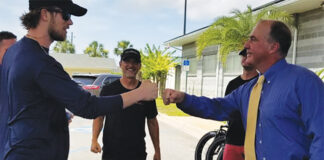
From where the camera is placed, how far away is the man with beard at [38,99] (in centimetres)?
171

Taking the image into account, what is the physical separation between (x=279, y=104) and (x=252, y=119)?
27 centimetres

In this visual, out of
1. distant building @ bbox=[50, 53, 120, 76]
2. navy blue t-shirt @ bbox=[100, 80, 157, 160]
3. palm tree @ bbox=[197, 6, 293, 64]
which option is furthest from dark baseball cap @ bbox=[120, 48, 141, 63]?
distant building @ bbox=[50, 53, 120, 76]

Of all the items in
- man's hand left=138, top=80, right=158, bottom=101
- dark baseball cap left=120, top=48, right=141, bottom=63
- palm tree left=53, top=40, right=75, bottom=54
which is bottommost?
man's hand left=138, top=80, right=158, bottom=101

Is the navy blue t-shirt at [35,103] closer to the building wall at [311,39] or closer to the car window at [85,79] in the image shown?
the building wall at [311,39]

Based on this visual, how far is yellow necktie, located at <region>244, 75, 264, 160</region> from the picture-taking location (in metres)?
2.14

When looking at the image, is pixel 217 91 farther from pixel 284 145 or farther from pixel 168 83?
pixel 284 145

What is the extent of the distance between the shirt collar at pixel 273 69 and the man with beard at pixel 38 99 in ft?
3.45

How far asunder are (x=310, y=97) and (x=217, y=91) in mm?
16347

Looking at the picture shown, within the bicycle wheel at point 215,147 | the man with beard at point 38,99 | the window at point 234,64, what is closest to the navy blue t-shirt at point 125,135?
the man with beard at point 38,99

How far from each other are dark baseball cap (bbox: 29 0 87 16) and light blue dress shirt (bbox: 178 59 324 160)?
1.45 m

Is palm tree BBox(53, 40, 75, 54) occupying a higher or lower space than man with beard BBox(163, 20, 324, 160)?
higher

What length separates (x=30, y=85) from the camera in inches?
67.8

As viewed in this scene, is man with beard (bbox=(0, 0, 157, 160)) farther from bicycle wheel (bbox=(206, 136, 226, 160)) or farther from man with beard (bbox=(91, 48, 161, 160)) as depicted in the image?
bicycle wheel (bbox=(206, 136, 226, 160))

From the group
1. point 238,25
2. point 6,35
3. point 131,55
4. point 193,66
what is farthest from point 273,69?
point 193,66
